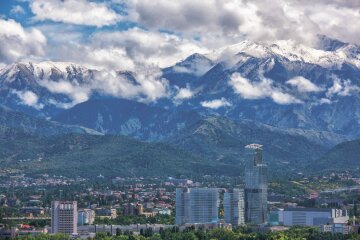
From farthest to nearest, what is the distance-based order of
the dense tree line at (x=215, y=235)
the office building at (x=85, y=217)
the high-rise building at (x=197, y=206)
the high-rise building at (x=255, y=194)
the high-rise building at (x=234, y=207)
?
1. the high-rise building at (x=197, y=206)
2. the office building at (x=85, y=217)
3. the high-rise building at (x=255, y=194)
4. the high-rise building at (x=234, y=207)
5. the dense tree line at (x=215, y=235)

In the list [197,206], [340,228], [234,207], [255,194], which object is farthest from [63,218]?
[340,228]

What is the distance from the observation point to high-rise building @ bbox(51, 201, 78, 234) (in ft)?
424

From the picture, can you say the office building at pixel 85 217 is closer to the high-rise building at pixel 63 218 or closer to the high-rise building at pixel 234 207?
the high-rise building at pixel 63 218

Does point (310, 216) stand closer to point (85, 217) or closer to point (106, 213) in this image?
point (85, 217)

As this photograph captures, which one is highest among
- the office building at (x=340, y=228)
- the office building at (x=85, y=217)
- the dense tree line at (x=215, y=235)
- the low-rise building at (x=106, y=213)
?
the low-rise building at (x=106, y=213)

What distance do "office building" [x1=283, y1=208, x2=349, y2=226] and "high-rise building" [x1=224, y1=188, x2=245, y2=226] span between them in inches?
213

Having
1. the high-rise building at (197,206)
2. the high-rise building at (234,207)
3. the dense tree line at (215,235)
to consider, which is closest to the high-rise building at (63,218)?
the dense tree line at (215,235)

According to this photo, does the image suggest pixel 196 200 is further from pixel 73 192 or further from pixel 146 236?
pixel 73 192

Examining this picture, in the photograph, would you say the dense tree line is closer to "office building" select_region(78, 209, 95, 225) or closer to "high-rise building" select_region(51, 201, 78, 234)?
"high-rise building" select_region(51, 201, 78, 234)

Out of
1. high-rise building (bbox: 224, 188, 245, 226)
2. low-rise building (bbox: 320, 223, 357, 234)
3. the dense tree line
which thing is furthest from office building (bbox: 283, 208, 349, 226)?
the dense tree line

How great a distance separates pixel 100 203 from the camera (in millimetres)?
177000

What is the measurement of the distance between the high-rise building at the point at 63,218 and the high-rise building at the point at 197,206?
19.8m

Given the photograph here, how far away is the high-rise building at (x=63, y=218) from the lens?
424 feet

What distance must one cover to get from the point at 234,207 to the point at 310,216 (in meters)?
9.21
